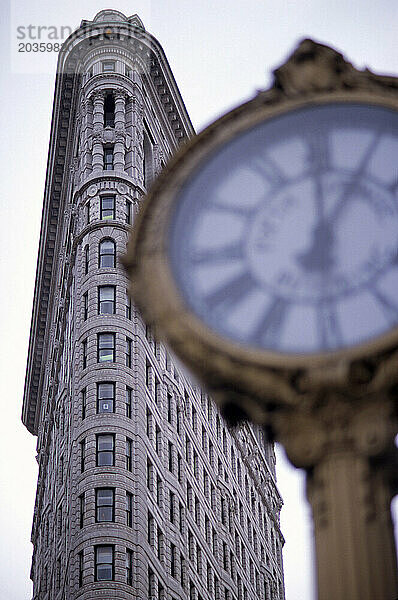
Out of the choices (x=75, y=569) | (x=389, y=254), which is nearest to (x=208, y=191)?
(x=389, y=254)

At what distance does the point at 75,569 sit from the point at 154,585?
4046 mm

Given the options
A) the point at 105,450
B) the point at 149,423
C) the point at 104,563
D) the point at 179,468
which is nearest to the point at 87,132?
the point at 149,423

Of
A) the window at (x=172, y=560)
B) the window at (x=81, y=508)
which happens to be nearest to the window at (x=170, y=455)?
the window at (x=172, y=560)

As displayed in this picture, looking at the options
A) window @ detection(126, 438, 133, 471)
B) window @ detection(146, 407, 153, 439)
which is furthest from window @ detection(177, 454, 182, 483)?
window @ detection(126, 438, 133, 471)

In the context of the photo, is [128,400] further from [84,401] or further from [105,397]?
[84,401]

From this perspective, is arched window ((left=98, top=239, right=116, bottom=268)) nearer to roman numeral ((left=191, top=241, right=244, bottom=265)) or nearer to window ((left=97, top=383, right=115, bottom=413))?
window ((left=97, top=383, right=115, bottom=413))

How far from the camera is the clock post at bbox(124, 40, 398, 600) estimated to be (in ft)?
29.0

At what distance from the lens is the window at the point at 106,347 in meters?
64.4

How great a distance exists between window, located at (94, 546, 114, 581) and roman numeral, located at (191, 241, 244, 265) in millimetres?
48381

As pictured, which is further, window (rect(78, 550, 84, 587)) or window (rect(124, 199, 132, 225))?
window (rect(124, 199, 132, 225))

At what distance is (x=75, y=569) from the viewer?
190 ft

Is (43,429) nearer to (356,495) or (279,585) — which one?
(279,585)

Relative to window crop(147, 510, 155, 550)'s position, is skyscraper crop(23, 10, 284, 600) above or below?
above

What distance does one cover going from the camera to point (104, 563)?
188 ft
